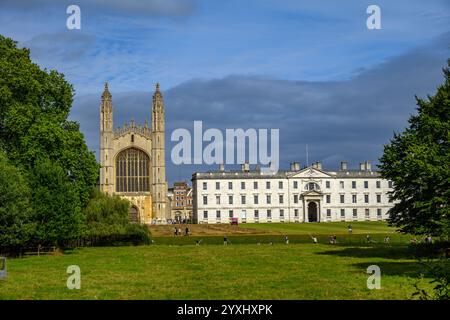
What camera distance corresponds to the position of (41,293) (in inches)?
747

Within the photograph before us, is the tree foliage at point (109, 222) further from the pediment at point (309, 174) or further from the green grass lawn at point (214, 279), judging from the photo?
the pediment at point (309, 174)

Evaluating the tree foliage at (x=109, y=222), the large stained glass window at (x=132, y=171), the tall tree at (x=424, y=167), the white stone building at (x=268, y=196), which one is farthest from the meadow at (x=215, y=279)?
the white stone building at (x=268, y=196)

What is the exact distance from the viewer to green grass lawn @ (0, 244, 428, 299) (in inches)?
727

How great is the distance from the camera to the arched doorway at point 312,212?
11469 centimetres

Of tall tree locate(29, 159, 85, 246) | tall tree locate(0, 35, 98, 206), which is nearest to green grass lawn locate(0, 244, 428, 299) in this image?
tall tree locate(29, 159, 85, 246)

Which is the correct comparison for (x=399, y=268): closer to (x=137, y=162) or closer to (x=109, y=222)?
(x=109, y=222)

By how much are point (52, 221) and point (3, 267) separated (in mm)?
16082

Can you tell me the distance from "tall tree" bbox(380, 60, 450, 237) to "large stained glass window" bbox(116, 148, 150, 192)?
75.0 metres

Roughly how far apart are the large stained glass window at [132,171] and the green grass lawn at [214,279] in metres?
75.3

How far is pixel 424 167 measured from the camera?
30.2 meters

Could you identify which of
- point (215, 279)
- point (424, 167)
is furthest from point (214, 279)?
point (424, 167)
